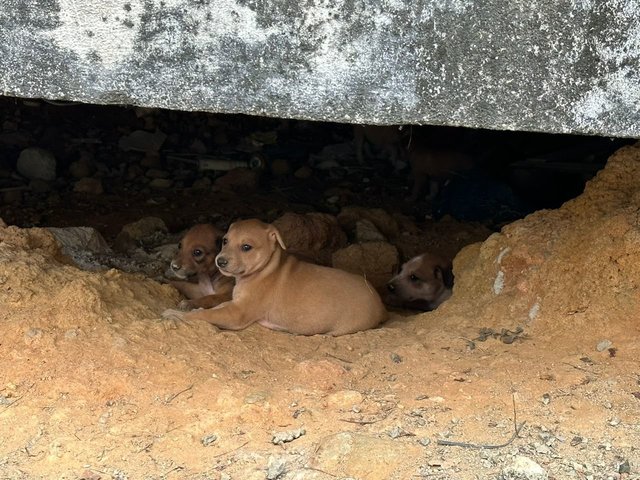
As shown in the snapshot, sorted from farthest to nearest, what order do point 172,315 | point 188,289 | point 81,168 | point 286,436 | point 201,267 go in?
point 81,168, point 201,267, point 188,289, point 172,315, point 286,436

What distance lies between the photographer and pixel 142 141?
9.77m

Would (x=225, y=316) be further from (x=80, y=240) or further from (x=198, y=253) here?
(x=80, y=240)

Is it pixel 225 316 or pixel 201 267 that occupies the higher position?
pixel 201 267

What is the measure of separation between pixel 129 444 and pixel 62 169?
6.06 meters

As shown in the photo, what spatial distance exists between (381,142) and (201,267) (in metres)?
4.60

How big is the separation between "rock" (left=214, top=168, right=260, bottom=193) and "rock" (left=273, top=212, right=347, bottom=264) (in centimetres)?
167

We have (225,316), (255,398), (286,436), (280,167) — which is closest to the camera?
(286,436)

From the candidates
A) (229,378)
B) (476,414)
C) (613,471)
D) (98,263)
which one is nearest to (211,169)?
(98,263)

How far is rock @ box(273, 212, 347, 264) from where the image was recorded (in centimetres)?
720

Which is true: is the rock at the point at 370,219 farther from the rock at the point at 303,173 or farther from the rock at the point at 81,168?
the rock at the point at 81,168

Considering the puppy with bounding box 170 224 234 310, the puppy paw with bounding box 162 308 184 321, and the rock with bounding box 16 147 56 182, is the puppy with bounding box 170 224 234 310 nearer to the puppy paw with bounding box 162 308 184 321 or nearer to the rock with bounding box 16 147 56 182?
the puppy paw with bounding box 162 308 184 321

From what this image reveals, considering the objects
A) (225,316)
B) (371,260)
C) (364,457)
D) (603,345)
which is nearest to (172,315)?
(225,316)

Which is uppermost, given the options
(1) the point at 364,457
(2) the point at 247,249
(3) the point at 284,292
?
(2) the point at 247,249

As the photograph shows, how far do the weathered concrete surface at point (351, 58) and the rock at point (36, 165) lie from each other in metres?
5.75
